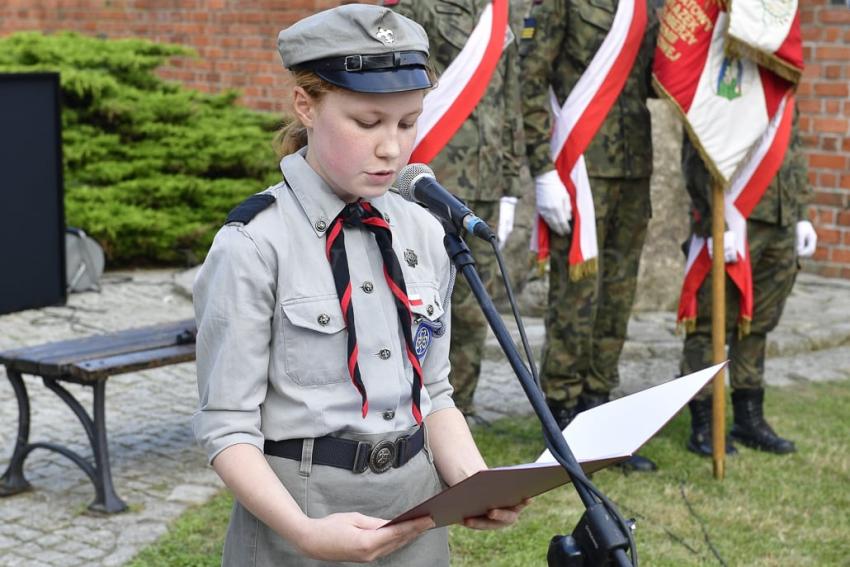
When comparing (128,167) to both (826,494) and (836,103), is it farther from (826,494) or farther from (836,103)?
(826,494)

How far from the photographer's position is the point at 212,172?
9875 millimetres

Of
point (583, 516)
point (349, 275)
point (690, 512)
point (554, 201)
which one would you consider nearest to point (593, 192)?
point (554, 201)

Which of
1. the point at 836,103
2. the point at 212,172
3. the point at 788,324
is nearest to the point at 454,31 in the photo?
the point at 788,324

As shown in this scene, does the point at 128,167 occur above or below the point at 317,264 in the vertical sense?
below

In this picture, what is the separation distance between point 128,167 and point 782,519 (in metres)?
6.12

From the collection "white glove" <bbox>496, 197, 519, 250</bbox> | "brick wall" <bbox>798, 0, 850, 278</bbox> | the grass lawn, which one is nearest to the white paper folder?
the grass lawn

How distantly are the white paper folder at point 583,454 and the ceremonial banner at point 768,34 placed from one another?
3.08 m

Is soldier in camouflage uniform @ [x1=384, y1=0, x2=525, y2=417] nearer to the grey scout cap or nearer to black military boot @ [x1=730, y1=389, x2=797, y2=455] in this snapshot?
black military boot @ [x1=730, y1=389, x2=797, y2=455]

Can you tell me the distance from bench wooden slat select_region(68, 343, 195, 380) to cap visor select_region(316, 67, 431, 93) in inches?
112

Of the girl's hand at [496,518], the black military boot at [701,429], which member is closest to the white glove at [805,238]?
the black military boot at [701,429]

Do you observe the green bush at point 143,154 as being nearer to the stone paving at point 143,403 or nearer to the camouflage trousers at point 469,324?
the stone paving at point 143,403

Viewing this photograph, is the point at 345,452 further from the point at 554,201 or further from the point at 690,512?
the point at 554,201

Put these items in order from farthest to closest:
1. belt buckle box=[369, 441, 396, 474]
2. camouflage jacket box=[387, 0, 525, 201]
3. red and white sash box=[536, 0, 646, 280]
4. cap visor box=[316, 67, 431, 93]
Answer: red and white sash box=[536, 0, 646, 280] < camouflage jacket box=[387, 0, 525, 201] < belt buckle box=[369, 441, 396, 474] < cap visor box=[316, 67, 431, 93]

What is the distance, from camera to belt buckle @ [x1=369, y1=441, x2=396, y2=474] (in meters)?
2.17
